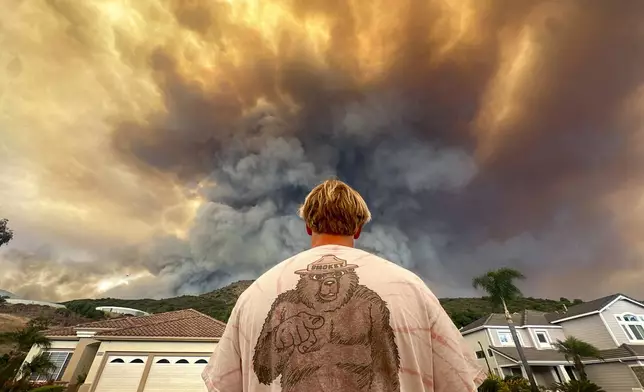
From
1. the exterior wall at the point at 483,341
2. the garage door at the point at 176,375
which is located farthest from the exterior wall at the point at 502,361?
the garage door at the point at 176,375

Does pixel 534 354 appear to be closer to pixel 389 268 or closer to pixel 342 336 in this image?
pixel 389 268

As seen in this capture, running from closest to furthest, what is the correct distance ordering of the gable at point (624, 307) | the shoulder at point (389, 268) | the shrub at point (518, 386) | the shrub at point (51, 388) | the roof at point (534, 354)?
the shoulder at point (389, 268) → the shrub at point (51, 388) → the shrub at point (518, 386) → the gable at point (624, 307) → the roof at point (534, 354)

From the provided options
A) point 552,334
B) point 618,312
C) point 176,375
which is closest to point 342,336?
point 176,375

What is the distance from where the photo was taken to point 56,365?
25.1 metres

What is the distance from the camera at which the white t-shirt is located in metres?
1.37

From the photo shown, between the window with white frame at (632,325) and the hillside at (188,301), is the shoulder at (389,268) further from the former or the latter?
the hillside at (188,301)

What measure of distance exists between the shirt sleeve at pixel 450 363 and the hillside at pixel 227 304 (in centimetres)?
3475

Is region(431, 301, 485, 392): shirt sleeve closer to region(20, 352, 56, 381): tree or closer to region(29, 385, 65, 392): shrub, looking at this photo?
region(29, 385, 65, 392): shrub

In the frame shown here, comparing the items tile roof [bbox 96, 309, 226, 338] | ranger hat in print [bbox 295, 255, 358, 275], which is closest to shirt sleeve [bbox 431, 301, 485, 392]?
ranger hat in print [bbox 295, 255, 358, 275]

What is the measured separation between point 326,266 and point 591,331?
136 ft

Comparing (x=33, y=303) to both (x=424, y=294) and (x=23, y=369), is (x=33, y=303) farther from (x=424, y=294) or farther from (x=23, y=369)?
(x=424, y=294)

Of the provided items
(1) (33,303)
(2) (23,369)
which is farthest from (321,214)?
(1) (33,303)

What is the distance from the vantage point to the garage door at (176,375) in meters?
19.7

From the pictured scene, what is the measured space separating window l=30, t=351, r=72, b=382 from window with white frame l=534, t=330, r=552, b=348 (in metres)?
47.9
